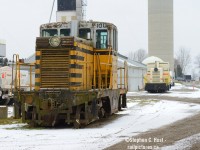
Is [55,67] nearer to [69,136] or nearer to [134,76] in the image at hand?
[69,136]

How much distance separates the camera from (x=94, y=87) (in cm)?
1563

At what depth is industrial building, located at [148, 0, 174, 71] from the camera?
9556cm

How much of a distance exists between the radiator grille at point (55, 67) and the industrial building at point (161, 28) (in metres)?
83.1

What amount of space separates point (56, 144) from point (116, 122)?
5.48 m

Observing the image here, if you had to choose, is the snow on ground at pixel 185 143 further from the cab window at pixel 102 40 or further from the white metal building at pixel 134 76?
the white metal building at pixel 134 76

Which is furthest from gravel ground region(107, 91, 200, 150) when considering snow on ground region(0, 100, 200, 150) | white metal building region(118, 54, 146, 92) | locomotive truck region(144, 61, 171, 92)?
white metal building region(118, 54, 146, 92)

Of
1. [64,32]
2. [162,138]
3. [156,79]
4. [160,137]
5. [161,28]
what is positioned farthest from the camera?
[161,28]

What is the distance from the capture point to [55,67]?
1437cm

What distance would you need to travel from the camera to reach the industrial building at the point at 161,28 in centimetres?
9556

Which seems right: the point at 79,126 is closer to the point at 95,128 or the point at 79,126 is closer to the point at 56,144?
the point at 95,128

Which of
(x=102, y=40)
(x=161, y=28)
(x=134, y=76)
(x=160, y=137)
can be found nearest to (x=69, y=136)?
(x=160, y=137)

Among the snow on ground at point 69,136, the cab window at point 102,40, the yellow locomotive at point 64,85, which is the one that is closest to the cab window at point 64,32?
the yellow locomotive at point 64,85

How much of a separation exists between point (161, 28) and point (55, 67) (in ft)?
277

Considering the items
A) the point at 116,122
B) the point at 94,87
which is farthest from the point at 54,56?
the point at 116,122
